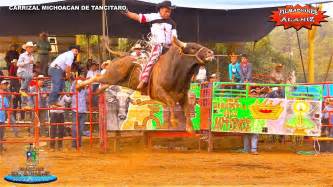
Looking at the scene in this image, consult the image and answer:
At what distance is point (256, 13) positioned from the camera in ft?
69.5

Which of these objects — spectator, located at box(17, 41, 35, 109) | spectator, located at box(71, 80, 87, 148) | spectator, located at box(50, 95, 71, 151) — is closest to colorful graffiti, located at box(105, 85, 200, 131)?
spectator, located at box(71, 80, 87, 148)

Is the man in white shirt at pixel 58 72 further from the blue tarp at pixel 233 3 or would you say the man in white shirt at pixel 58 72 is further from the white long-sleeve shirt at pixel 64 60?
the blue tarp at pixel 233 3

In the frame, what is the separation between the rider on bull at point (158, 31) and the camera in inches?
539

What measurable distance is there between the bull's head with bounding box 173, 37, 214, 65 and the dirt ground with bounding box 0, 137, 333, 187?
2373 millimetres

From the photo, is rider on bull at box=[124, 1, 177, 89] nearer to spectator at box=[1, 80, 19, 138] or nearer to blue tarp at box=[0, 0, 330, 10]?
spectator at box=[1, 80, 19, 138]

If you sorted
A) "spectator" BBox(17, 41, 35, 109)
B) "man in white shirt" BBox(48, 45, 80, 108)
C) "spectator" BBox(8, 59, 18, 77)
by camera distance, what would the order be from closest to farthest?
"man in white shirt" BBox(48, 45, 80, 108)
"spectator" BBox(17, 41, 35, 109)
"spectator" BBox(8, 59, 18, 77)

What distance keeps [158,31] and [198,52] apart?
4.66 feet

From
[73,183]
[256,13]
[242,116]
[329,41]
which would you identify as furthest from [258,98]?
[329,41]

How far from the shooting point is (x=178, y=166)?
14.6 m

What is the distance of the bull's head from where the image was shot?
41.2 feet

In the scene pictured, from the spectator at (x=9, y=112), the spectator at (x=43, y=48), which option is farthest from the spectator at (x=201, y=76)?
the spectator at (x=9, y=112)

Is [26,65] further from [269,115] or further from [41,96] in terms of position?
[269,115]

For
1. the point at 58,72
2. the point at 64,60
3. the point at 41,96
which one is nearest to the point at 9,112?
the point at 41,96

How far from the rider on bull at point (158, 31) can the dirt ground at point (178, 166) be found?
2.10 meters
